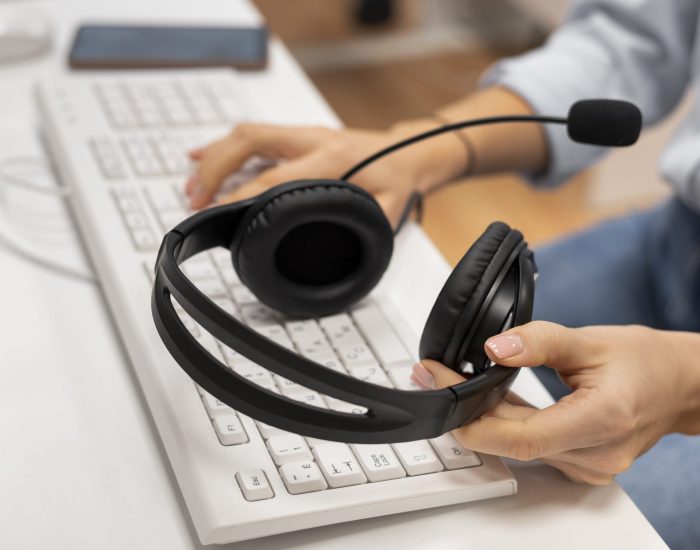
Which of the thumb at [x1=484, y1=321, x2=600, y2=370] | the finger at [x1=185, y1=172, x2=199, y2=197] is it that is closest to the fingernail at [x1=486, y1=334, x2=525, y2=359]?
the thumb at [x1=484, y1=321, x2=600, y2=370]

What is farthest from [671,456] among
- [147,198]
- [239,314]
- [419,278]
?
[147,198]

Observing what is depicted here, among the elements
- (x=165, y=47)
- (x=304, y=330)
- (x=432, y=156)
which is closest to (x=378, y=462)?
(x=304, y=330)

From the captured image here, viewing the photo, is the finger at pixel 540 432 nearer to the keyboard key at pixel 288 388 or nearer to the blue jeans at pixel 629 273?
the keyboard key at pixel 288 388

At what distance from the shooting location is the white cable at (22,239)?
0.63 metres

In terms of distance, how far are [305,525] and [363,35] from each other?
7.32 feet

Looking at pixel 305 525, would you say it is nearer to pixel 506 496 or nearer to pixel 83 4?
pixel 506 496

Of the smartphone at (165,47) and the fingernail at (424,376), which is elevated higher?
the fingernail at (424,376)

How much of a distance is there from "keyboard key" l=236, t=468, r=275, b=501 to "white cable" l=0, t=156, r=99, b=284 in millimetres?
237

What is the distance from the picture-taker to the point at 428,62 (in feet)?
8.07

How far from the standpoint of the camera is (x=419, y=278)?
0.63 m

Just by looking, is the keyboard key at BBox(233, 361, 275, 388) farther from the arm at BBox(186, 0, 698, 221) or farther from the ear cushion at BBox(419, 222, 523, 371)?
the arm at BBox(186, 0, 698, 221)

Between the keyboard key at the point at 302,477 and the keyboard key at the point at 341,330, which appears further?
the keyboard key at the point at 341,330

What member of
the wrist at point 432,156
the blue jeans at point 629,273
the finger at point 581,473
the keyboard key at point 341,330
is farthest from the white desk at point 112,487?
the blue jeans at point 629,273

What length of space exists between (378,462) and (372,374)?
0.07 meters
